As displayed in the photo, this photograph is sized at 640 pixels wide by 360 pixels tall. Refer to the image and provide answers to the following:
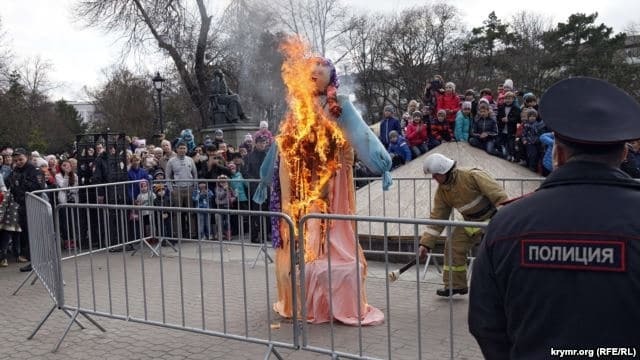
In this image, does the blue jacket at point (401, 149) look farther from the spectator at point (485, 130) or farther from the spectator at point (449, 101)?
the spectator at point (485, 130)

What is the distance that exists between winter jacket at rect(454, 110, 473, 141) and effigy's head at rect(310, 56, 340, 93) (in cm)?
687

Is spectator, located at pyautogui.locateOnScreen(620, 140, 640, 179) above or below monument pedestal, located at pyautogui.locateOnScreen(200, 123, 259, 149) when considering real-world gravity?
below

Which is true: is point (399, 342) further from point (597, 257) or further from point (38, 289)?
point (38, 289)

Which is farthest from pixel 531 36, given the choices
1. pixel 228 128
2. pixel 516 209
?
pixel 516 209

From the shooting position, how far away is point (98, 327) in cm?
596

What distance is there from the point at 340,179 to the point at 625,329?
4.07m

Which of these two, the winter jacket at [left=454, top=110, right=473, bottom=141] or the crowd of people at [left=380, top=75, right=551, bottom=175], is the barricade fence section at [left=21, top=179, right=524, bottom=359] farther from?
the winter jacket at [left=454, top=110, right=473, bottom=141]

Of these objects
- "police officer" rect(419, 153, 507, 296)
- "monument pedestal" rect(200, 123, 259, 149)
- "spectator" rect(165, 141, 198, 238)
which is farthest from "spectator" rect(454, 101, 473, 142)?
"monument pedestal" rect(200, 123, 259, 149)

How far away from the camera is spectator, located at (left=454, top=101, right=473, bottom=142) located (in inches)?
469

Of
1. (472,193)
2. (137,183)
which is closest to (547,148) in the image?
(472,193)

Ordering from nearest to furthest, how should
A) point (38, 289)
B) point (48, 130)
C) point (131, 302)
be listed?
point (131, 302) → point (38, 289) → point (48, 130)

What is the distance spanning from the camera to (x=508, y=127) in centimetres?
1165

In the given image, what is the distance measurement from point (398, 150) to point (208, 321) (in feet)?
23.3

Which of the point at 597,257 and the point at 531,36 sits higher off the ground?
the point at 531,36
